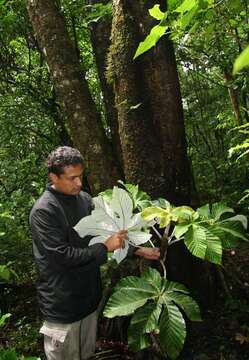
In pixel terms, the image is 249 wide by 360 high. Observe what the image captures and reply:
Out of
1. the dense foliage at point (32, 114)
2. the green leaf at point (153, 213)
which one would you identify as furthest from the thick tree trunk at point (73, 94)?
A: the green leaf at point (153, 213)

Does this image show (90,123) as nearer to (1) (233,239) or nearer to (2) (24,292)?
(1) (233,239)

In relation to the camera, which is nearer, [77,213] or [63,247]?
[63,247]

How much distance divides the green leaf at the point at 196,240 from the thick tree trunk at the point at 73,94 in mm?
1511

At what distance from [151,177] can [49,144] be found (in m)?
3.29

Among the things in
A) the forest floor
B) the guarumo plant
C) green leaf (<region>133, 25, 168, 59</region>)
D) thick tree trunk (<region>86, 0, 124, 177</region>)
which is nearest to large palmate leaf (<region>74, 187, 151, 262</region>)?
the guarumo plant

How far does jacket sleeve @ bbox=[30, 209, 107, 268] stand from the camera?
7.82 feet

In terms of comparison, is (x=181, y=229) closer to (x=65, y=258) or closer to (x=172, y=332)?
(x=172, y=332)

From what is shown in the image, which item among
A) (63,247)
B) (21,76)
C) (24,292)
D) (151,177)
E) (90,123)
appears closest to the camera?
(63,247)

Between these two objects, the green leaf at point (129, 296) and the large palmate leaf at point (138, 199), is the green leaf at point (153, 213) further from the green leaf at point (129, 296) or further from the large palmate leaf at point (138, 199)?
the green leaf at point (129, 296)

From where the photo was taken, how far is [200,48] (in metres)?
5.38

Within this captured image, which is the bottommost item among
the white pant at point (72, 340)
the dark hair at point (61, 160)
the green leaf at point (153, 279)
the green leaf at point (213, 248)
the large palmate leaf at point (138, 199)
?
the white pant at point (72, 340)

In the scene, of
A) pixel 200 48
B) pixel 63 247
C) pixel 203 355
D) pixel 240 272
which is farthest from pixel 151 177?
pixel 200 48

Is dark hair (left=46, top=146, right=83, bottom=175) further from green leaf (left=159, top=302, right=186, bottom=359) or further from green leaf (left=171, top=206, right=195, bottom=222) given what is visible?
green leaf (left=159, top=302, right=186, bottom=359)

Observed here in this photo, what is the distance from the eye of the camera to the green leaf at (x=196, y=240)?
1.95m
